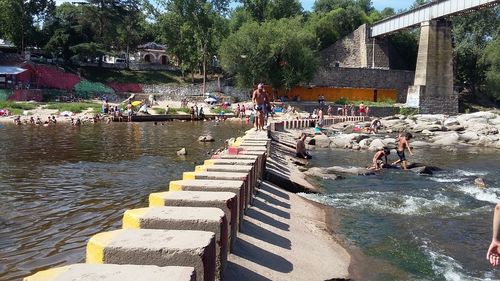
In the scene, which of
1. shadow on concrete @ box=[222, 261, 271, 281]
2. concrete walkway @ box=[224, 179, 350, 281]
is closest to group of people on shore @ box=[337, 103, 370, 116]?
concrete walkway @ box=[224, 179, 350, 281]

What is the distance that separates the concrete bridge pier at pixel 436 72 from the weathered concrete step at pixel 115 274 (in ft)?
169

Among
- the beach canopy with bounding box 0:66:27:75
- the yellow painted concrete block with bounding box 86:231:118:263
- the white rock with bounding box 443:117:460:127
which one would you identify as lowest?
the yellow painted concrete block with bounding box 86:231:118:263

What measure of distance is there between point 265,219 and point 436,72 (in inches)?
1873

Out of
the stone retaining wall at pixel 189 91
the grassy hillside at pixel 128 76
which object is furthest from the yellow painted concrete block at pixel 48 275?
the grassy hillside at pixel 128 76

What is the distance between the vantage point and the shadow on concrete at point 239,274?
20.1 ft

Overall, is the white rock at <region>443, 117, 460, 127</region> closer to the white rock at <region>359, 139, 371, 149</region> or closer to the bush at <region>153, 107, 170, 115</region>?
the white rock at <region>359, 139, 371, 149</region>

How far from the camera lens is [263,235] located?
26.9 ft

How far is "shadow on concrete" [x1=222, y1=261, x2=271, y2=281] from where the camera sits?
613 centimetres

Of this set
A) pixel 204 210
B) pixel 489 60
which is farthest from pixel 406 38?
pixel 204 210

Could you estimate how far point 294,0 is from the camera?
76.5m

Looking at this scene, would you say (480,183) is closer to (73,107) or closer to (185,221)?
(185,221)

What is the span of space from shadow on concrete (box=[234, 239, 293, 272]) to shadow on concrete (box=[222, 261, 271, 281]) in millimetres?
392

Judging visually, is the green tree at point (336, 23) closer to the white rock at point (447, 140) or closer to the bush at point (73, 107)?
the bush at point (73, 107)

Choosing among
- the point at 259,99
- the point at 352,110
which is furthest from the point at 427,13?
the point at 259,99
